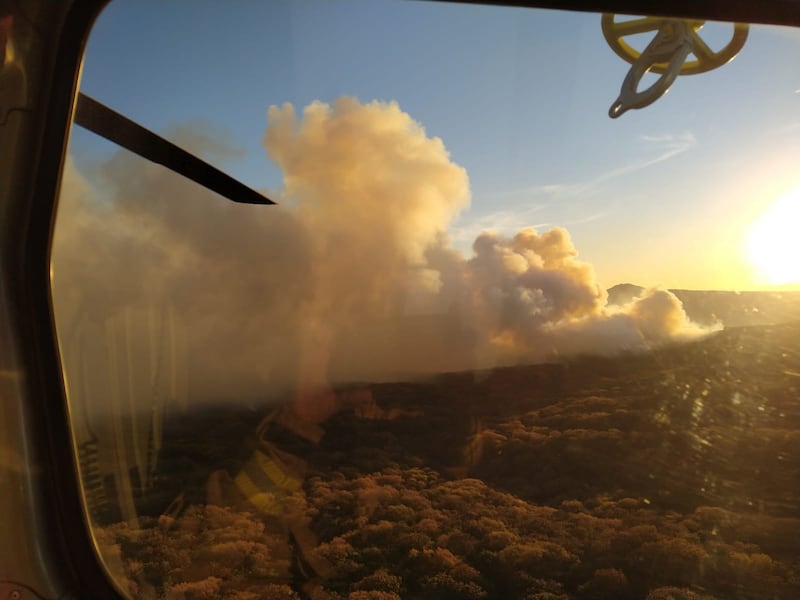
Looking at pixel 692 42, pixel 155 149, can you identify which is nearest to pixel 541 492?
pixel 692 42

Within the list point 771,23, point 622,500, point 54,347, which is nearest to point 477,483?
point 622,500

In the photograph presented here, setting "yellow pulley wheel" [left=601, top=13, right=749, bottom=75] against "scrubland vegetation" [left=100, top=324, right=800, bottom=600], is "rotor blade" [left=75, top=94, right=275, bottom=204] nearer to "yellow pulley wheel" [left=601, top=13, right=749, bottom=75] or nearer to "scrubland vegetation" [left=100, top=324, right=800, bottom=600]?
"scrubland vegetation" [left=100, top=324, right=800, bottom=600]

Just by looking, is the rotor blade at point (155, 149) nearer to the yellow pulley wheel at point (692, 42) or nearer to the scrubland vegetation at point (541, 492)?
the scrubland vegetation at point (541, 492)

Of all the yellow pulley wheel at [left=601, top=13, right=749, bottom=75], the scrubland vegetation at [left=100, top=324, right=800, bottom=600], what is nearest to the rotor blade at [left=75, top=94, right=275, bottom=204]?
the scrubland vegetation at [left=100, top=324, right=800, bottom=600]

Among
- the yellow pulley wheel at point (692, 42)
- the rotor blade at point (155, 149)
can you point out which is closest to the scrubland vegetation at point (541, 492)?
the rotor blade at point (155, 149)

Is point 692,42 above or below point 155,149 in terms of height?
above

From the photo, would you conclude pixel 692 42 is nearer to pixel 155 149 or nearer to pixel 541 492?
pixel 541 492

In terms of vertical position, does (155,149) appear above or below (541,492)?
above

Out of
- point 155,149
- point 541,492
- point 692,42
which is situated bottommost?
point 541,492

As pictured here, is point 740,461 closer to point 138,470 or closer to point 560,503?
point 560,503
